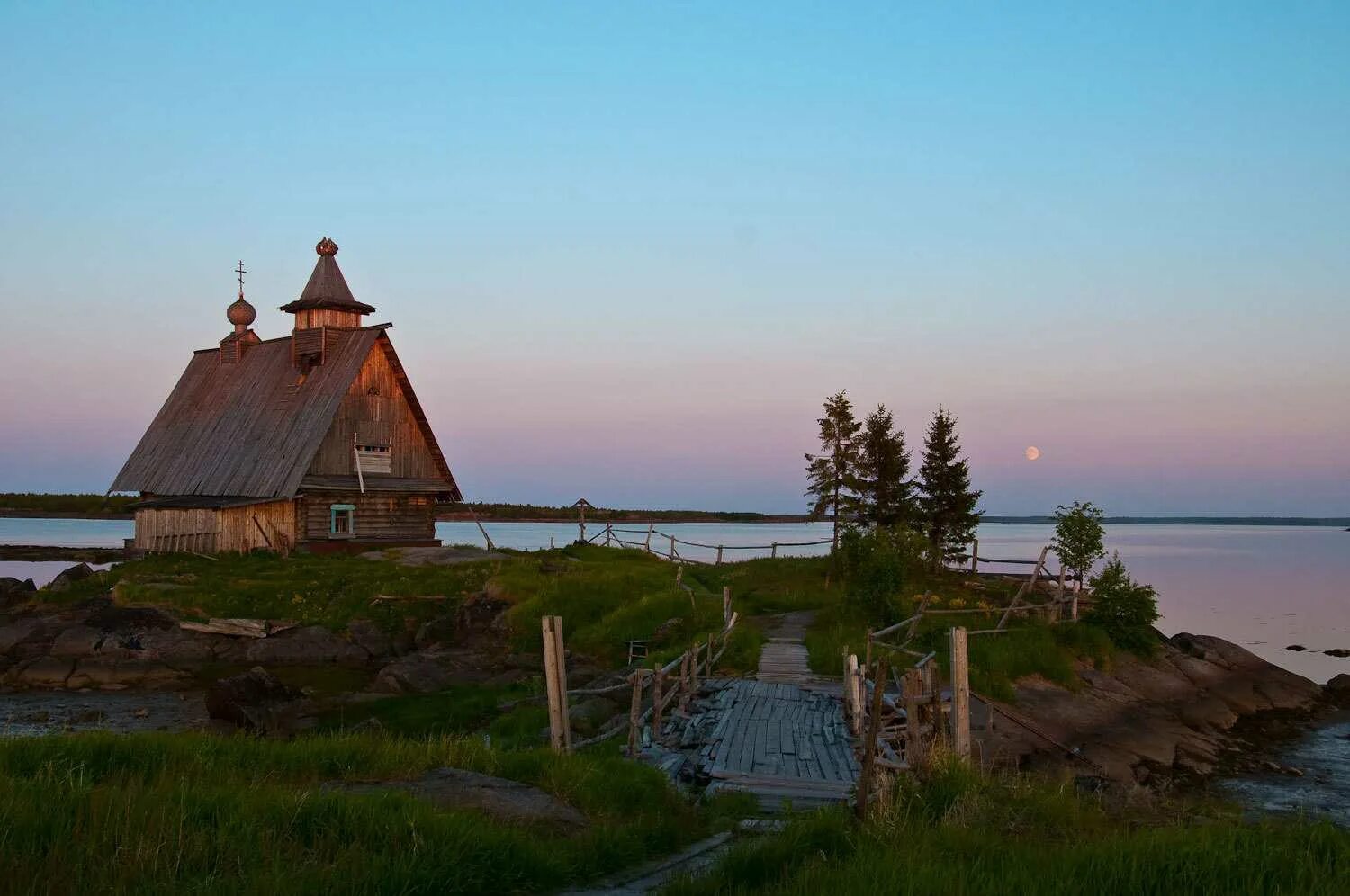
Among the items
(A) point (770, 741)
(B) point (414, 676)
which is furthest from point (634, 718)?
(B) point (414, 676)

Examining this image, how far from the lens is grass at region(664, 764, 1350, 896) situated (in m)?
7.25

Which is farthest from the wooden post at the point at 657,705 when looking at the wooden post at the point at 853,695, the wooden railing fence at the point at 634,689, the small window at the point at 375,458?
the small window at the point at 375,458

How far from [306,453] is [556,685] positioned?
28.8 m

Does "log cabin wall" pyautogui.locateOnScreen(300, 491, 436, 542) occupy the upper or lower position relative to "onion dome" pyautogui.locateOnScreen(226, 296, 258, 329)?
lower

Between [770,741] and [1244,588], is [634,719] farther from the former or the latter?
[1244,588]

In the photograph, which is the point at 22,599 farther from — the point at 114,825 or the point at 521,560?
the point at 114,825

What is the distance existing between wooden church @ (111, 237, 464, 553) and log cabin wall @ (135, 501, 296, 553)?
0.05 metres

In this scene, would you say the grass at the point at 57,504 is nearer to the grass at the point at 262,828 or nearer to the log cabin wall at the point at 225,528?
the log cabin wall at the point at 225,528

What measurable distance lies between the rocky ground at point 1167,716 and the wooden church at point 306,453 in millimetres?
27951

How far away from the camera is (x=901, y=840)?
835cm

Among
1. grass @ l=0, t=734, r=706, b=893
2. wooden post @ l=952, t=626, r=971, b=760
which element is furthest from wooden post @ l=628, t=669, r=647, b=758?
wooden post @ l=952, t=626, r=971, b=760

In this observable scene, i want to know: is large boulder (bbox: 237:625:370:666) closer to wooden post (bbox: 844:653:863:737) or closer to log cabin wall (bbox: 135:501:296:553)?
log cabin wall (bbox: 135:501:296:553)

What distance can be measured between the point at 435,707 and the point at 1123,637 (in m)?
18.7

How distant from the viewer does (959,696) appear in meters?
12.8
